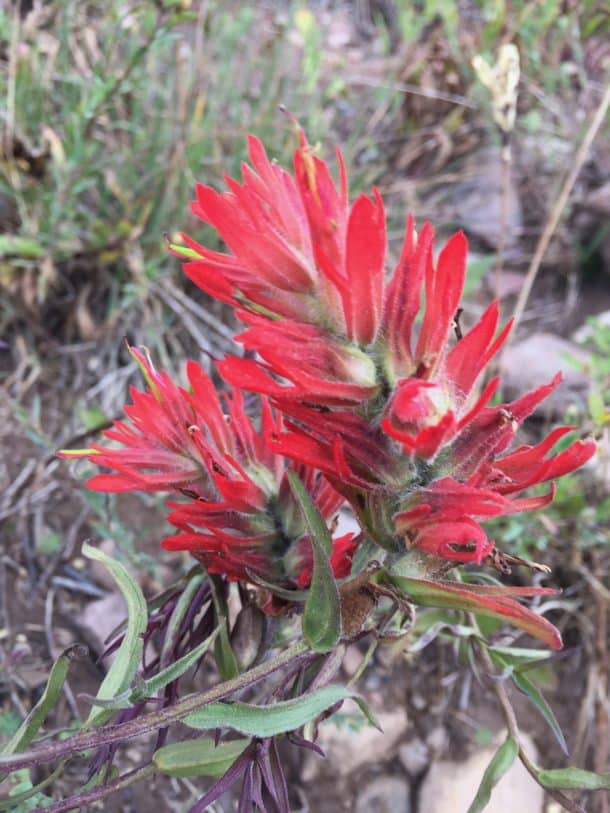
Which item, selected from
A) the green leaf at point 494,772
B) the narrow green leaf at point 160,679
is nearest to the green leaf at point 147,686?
the narrow green leaf at point 160,679

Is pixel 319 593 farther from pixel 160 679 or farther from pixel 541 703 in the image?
pixel 541 703

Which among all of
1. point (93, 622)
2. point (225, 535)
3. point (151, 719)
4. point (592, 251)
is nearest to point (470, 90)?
point (592, 251)

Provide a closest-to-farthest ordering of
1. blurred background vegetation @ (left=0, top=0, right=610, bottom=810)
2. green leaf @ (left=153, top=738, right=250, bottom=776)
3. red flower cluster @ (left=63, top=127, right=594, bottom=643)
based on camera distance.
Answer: red flower cluster @ (left=63, top=127, right=594, bottom=643), green leaf @ (left=153, top=738, right=250, bottom=776), blurred background vegetation @ (left=0, top=0, right=610, bottom=810)

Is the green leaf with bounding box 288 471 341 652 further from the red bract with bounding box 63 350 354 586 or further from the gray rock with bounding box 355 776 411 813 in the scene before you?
the gray rock with bounding box 355 776 411 813

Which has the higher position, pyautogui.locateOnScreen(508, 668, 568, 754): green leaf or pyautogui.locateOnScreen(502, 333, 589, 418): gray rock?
pyautogui.locateOnScreen(508, 668, 568, 754): green leaf

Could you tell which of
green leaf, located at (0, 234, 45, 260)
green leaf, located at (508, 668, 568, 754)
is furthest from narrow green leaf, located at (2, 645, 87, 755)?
green leaf, located at (0, 234, 45, 260)

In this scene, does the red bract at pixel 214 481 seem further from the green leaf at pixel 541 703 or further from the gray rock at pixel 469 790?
the gray rock at pixel 469 790

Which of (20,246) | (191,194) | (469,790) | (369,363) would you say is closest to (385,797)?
(469,790)
